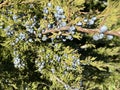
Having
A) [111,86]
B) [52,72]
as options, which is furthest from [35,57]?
[111,86]

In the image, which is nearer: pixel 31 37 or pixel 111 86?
pixel 31 37

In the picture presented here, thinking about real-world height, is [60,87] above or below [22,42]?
below

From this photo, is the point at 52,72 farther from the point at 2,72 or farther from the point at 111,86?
the point at 111,86

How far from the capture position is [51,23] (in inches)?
75.1

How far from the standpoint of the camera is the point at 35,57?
218cm

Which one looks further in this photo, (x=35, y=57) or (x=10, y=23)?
(x=35, y=57)

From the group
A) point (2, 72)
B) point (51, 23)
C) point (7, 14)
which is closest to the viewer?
point (51, 23)

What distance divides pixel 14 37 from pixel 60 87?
499mm

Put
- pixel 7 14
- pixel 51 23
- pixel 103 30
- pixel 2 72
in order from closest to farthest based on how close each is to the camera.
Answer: pixel 103 30
pixel 51 23
pixel 7 14
pixel 2 72

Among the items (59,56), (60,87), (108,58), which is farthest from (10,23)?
(108,58)

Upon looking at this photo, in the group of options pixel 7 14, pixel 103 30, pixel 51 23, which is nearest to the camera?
pixel 103 30

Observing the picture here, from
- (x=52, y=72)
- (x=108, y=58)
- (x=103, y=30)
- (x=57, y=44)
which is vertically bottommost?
(x=108, y=58)

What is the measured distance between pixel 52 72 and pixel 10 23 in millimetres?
462

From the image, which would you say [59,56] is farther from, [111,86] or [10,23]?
[111,86]
